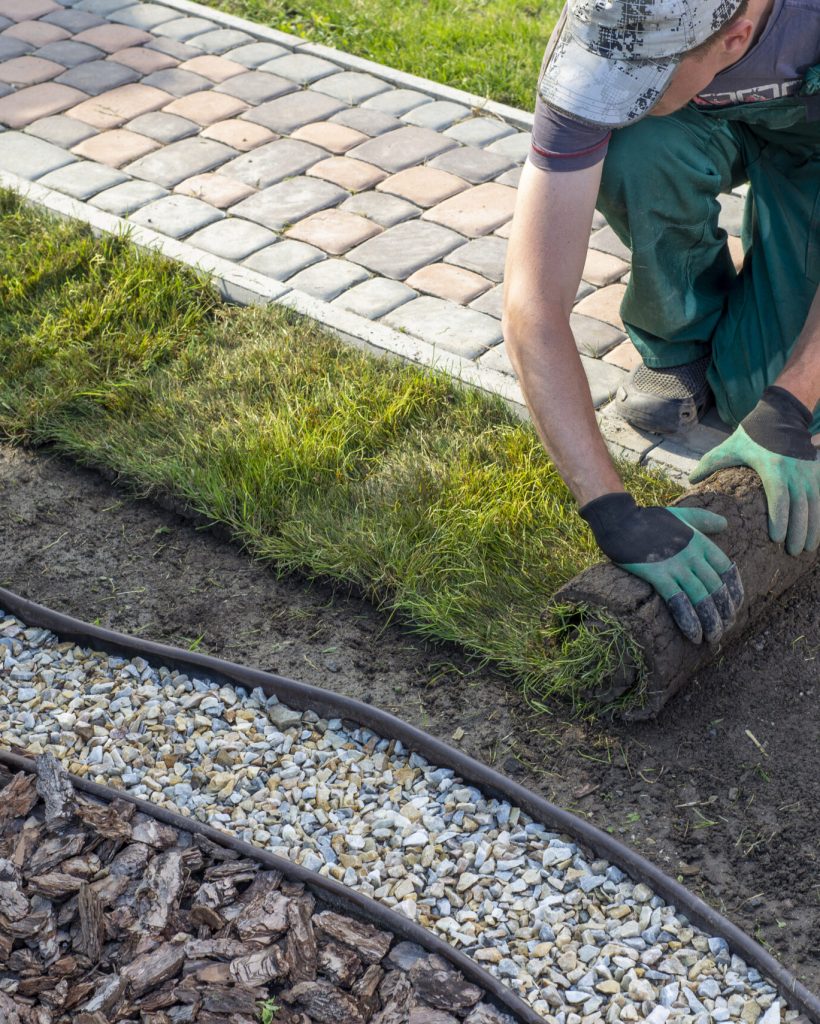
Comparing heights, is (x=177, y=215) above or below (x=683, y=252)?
below

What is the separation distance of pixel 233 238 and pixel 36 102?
64.6 inches

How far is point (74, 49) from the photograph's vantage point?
6.32m

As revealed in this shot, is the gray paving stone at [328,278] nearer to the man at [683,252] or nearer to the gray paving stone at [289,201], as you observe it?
the gray paving stone at [289,201]

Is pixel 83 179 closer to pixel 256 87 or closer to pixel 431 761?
pixel 256 87

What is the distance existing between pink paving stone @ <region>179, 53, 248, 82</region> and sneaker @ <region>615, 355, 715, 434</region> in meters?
3.18

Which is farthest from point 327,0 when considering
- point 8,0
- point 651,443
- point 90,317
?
point 651,443

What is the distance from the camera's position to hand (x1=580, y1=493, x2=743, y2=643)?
9.72ft

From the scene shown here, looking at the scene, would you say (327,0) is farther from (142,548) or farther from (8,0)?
(142,548)

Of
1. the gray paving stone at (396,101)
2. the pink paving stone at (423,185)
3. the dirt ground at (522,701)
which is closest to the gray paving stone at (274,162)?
Result: the pink paving stone at (423,185)

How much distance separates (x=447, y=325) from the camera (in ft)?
14.7

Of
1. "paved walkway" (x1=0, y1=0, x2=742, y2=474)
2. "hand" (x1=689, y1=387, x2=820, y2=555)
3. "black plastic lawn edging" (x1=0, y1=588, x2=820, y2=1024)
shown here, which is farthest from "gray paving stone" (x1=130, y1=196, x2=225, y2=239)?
"hand" (x1=689, y1=387, x2=820, y2=555)

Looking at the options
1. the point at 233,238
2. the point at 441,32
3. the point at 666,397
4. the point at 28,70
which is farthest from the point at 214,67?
the point at 666,397

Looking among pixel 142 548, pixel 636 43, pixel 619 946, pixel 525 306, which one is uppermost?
pixel 636 43

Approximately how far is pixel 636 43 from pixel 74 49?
4.35 meters
